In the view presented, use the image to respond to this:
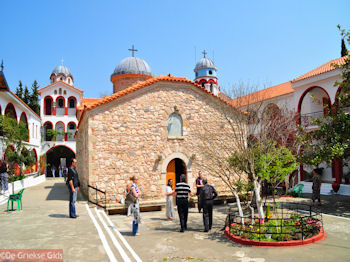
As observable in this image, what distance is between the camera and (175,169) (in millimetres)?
14062


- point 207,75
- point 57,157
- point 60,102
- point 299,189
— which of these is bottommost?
point 299,189

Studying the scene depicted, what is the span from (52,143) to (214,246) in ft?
105

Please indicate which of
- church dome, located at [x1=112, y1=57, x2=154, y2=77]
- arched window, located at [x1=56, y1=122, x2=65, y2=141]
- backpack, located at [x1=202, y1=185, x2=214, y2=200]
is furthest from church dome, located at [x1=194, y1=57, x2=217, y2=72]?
backpack, located at [x1=202, y1=185, x2=214, y2=200]

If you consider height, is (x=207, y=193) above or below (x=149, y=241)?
above

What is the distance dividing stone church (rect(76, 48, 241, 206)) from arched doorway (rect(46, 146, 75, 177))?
24.1 m

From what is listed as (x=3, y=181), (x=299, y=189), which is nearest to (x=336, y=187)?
(x=299, y=189)

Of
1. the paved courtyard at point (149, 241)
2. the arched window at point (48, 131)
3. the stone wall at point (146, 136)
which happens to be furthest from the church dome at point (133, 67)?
the arched window at point (48, 131)

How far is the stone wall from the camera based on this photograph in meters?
12.3

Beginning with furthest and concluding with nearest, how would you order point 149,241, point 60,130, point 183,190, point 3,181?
point 60,130 → point 3,181 → point 183,190 → point 149,241

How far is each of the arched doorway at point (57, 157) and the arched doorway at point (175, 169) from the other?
998 inches

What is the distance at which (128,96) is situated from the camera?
42.7 ft

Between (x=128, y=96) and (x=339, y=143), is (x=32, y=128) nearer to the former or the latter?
(x=128, y=96)

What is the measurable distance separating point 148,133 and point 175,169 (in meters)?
2.36

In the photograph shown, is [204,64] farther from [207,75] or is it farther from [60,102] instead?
[60,102]
